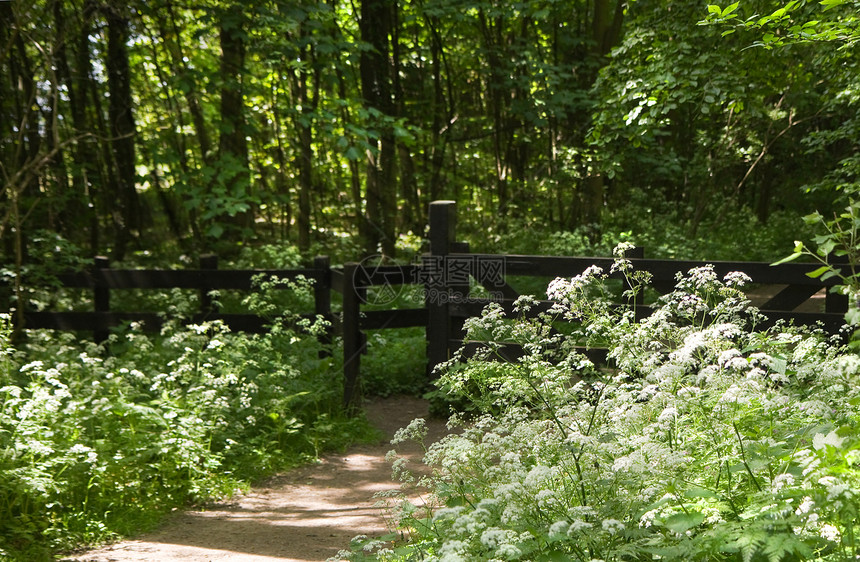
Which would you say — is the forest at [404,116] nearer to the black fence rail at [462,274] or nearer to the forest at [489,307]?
the forest at [489,307]

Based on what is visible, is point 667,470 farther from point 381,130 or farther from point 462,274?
point 381,130

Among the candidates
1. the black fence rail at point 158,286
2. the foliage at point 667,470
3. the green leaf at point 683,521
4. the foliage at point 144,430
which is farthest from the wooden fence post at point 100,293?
the green leaf at point 683,521

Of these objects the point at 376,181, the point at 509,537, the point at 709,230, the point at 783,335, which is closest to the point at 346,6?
the point at 376,181

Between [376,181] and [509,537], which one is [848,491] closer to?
[509,537]

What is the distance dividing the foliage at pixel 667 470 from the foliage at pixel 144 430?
2289 mm

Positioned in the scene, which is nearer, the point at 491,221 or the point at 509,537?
the point at 509,537

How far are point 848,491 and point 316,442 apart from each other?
512 cm

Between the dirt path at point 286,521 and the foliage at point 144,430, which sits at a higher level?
the foliage at point 144,430

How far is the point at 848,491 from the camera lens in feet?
8.15

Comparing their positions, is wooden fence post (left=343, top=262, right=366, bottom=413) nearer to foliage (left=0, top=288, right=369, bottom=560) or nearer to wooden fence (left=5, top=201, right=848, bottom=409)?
wooden fence (left=5, top=201, right=848, bottom=409)

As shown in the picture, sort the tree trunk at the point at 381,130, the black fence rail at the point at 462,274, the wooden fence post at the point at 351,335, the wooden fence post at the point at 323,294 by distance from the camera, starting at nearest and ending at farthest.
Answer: the black fence rail at the point at 462,274 → the wooden fence post at the point at 351,335 → the wooden fence post at the point at 323,294 → the tree trunk at the point at 381,130

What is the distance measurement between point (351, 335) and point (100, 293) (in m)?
3.43

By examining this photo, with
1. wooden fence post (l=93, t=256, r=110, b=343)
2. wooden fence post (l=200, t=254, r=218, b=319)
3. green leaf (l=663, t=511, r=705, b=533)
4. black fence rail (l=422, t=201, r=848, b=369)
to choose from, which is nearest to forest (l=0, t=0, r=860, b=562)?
green leaf (l=663, t=511, r=705, b=533)

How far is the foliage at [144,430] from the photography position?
4.73m
